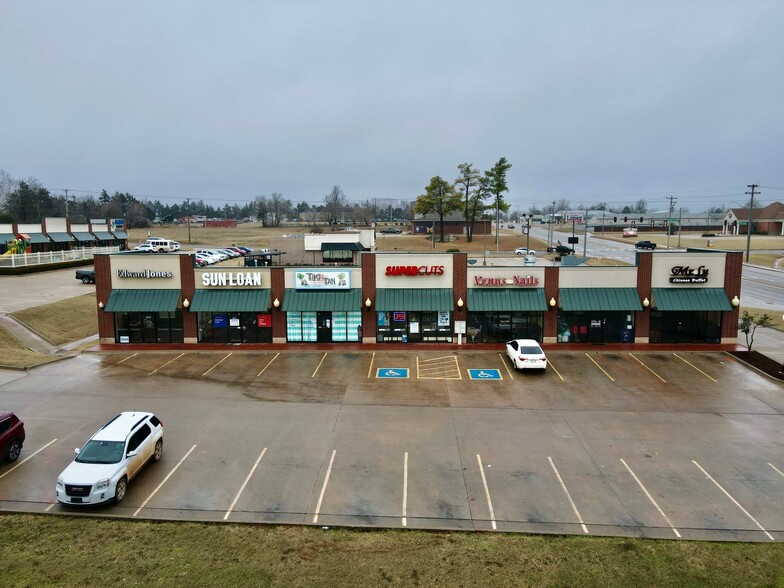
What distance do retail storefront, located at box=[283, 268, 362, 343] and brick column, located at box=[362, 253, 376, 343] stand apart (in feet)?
1.05

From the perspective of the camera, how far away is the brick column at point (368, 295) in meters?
36.6

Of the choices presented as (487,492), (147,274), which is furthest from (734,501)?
(147,274)

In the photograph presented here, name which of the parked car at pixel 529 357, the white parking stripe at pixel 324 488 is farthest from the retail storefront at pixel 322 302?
the white parking stripe at pixel 324 488

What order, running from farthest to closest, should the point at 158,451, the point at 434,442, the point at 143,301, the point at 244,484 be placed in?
the point at 143,301, the point at 434,442, the point at 158,451, the point at 244,484

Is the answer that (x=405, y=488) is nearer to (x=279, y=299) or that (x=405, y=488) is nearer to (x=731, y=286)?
(x=279, y=299)

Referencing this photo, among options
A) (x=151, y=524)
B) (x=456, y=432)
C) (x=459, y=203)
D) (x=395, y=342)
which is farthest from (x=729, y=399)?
(x=459, y=203)

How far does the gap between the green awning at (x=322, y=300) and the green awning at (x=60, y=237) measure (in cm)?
6101

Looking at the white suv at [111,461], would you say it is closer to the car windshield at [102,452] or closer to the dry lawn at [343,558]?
the car windshield at [102,452]

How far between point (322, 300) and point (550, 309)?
15601mm

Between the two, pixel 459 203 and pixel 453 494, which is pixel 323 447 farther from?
pixel 459 203

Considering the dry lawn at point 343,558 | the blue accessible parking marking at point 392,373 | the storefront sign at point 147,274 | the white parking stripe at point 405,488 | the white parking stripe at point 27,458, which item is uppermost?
the storefront sign at point 147,274

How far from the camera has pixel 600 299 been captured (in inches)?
1409

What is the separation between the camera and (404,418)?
23266mm

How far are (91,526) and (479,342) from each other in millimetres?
26479
